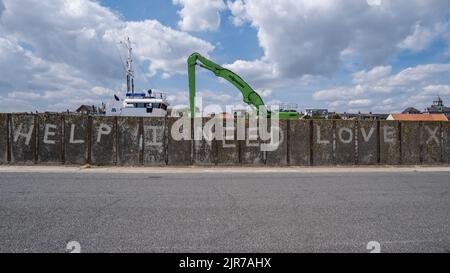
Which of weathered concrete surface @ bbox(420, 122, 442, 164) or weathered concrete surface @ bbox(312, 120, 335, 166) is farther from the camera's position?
weathered concrete surface @ bbox(420, 122, 442, 164)

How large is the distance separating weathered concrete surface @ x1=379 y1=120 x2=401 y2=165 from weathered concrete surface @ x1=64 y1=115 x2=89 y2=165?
48.6 ft

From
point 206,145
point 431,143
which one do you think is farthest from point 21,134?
point 431,143

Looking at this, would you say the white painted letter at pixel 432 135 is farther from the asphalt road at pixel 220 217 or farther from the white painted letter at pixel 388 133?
the asphalt road at pixel 220 217

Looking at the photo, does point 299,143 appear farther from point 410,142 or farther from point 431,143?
point 431,143

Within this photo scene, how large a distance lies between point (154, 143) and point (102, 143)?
238cm

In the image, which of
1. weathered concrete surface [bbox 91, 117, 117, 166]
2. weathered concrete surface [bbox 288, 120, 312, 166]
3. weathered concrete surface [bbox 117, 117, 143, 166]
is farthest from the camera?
weathered concrete surface [bbox 288, 120, 312, 166]

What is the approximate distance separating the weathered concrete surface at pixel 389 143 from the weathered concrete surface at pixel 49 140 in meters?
16.0

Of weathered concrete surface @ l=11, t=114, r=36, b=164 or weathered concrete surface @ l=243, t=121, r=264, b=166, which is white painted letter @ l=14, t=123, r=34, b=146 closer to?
weathered concrete surface @ l=11, t=114, r=36, b=164

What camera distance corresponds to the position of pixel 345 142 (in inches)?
712

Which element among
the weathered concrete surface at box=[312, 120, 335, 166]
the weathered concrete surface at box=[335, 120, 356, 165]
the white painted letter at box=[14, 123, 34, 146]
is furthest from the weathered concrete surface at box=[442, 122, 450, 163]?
the white painted letter at box=[14, 123, 34, 146]

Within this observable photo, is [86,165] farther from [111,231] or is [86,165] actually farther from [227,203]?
[111,231]

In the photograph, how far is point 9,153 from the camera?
16062 millimetres

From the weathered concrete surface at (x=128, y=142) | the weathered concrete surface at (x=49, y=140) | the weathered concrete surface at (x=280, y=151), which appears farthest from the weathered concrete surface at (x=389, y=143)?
the weathered concrete surface at (x=49, y=140)

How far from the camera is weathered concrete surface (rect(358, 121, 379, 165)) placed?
18267mm
